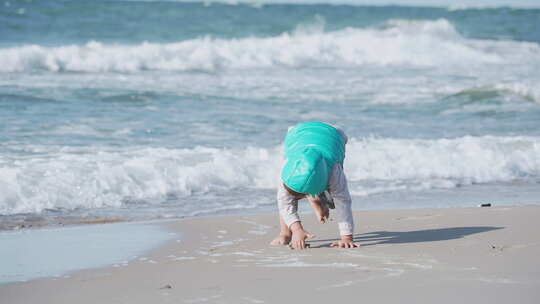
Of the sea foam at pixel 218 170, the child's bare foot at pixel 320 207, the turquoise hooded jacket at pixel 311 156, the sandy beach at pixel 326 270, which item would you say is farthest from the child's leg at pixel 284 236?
the sea foam at pixel 218 170

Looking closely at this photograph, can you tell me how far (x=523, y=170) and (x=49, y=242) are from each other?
520 cm

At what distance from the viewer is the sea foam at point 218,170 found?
6.61m

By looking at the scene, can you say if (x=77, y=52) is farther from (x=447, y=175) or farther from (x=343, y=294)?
(x=343, y=294)

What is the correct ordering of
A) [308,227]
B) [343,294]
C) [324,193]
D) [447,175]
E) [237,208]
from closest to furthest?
[343,294] < [324,193] < [308,227] < [237,208] < [447,175]

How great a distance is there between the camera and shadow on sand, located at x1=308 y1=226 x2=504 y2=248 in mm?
4988

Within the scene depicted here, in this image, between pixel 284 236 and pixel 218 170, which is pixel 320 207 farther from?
pixel 218 170

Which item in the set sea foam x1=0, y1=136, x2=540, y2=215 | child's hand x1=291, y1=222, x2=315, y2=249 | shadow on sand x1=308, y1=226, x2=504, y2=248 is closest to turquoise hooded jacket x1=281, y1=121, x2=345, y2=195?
child's hand x1=291, y1=222, x2=315, y2=249

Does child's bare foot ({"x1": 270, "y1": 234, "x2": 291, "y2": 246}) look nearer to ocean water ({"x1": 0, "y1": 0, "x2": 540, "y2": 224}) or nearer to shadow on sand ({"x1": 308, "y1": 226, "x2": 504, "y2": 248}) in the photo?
shadow on sand ({"x1": 308, "y1": 226, "x2": 504, "y2": 248})

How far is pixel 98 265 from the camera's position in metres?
4.41

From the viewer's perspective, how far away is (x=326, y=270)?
4180mm

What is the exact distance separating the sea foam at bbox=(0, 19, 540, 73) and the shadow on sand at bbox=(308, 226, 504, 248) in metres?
12.0

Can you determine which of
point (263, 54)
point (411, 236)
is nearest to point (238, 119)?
point (411, 236)

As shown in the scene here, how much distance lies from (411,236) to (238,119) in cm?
603

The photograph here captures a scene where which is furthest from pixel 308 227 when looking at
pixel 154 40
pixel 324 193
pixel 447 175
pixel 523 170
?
pixel 154 40
